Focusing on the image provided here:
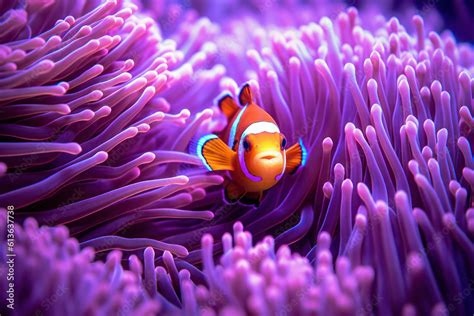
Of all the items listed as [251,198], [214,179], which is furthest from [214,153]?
[251,198]

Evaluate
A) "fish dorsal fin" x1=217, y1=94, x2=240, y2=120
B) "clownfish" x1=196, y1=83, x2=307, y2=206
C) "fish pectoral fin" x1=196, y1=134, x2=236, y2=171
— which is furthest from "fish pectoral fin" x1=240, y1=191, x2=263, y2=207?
"fish dorsal fin" x1=217, y1=94, x2=240, y2=120

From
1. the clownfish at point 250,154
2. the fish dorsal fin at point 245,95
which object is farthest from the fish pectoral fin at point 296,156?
the fish dorsal fin at point 245,95

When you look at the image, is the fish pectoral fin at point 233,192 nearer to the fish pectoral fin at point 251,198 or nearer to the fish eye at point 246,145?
the fish pectoral fin at point 251,198

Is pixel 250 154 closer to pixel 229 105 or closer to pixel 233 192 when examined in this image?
pixel 233 192

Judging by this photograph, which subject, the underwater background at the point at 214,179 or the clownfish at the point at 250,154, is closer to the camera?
the underwater background at the point at 214,179

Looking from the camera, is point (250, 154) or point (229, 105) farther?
point (229, 105)

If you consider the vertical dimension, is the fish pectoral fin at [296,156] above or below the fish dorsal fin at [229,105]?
below
